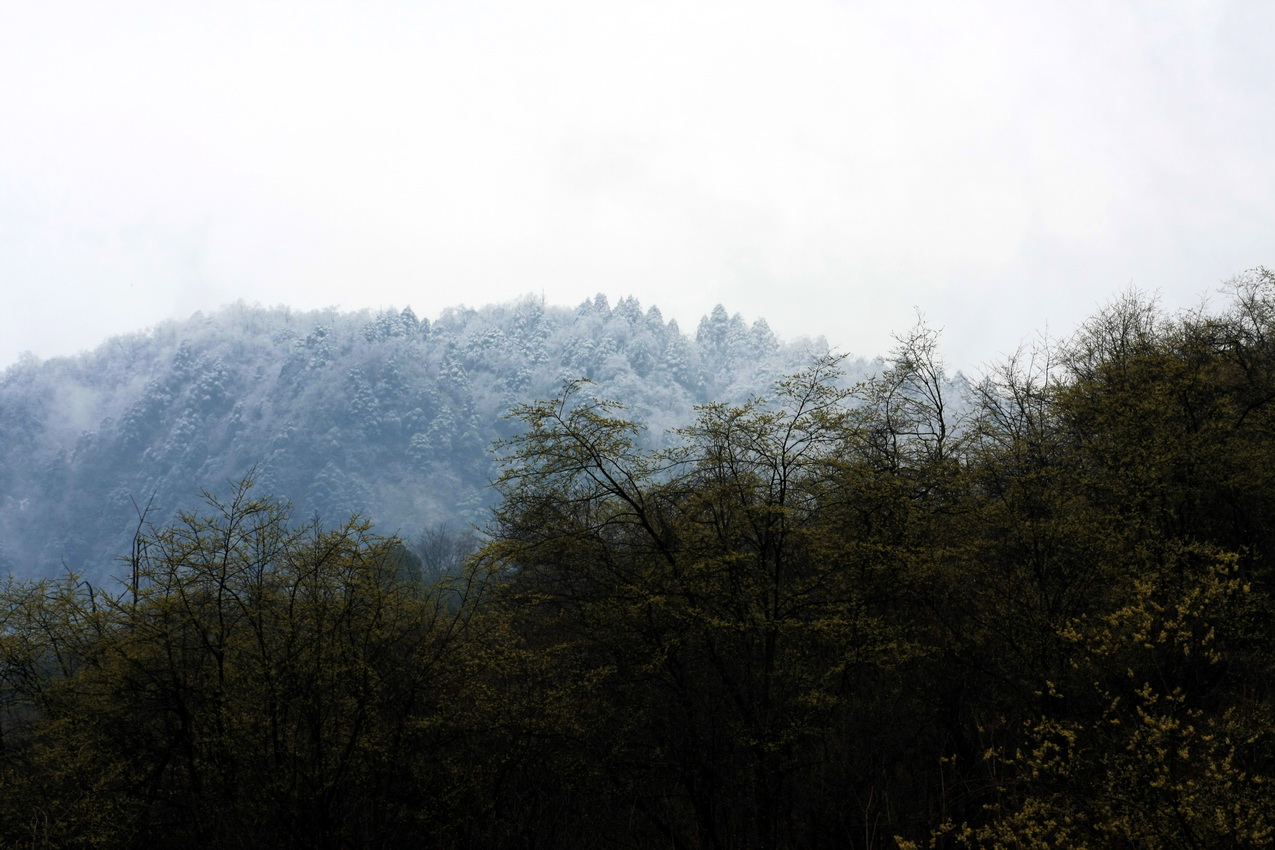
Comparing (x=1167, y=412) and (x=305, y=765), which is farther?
(x=1167, y=412)

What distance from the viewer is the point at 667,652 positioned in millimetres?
12133

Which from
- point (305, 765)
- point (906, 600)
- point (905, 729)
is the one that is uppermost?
point (906, 600)

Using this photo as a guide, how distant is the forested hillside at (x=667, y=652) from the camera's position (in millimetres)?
11234

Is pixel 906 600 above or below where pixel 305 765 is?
above

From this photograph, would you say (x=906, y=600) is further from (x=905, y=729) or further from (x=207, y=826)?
(x=207, y=826)

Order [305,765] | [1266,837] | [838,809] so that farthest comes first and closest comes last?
[838,809], [305,765], [1266,837]

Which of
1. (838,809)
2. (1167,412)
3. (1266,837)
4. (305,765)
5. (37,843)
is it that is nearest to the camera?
(1266,837)

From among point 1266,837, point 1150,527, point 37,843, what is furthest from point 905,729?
point 37,843

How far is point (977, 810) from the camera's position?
12219 millimetres

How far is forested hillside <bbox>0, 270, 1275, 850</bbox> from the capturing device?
36.9 ft

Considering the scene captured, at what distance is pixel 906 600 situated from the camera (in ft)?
46.8

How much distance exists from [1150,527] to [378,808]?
1344 centimetres

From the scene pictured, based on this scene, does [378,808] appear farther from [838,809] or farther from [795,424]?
[795,424]

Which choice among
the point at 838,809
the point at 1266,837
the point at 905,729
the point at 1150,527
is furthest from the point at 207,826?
the point at 1150,527
